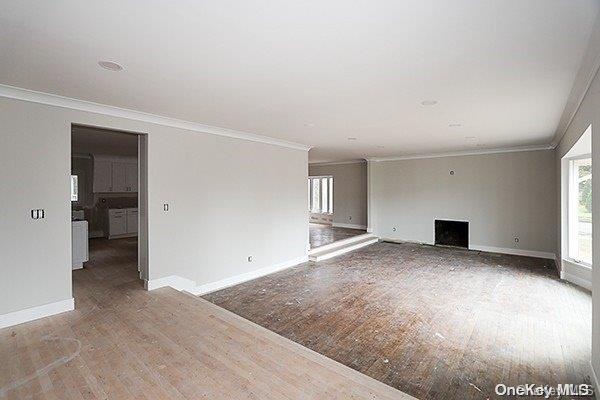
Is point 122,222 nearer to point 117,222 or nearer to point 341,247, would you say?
point 117,222

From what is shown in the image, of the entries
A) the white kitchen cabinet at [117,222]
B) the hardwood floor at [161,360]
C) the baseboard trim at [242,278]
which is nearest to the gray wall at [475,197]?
the baseboard trim at [242,278]

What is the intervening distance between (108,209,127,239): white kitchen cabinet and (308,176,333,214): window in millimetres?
6419

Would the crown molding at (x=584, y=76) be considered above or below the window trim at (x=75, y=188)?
above

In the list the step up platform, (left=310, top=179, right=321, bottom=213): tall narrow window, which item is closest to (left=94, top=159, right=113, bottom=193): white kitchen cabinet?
the step up platform

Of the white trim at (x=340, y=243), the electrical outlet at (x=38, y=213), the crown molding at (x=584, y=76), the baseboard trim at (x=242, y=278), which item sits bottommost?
the baseboard trim at (x=242, y=278)

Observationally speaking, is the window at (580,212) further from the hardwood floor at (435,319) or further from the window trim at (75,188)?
the window trim at (75,188)

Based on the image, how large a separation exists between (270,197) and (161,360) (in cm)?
370

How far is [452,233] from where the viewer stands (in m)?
8.01

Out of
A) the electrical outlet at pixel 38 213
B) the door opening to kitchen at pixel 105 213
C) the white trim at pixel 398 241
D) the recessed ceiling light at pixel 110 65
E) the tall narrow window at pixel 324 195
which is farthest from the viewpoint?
the tall narrow window at pixel 324 195

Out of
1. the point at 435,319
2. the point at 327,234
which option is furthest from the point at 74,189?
the point at 435,319

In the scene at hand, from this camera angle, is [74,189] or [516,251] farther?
[74,189]

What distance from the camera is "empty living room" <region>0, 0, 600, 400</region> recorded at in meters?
1.87

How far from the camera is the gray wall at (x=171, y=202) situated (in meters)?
2.94

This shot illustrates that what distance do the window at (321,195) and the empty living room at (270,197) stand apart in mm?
5207
